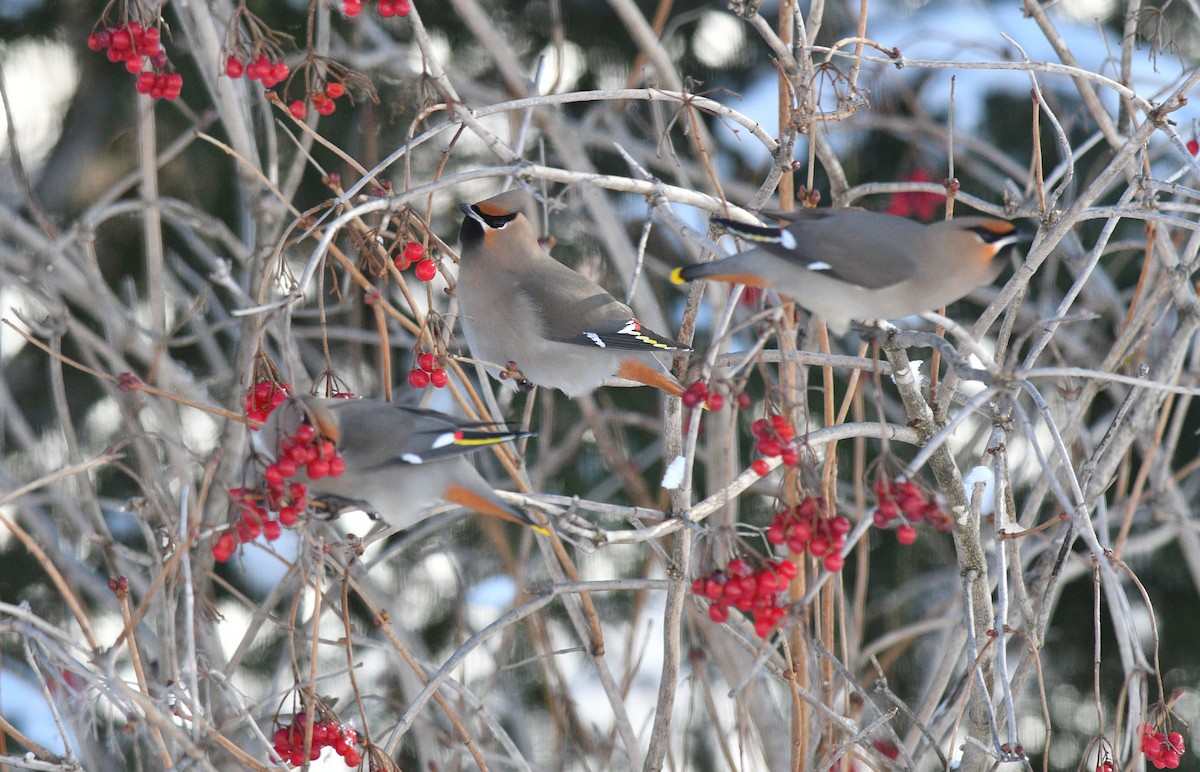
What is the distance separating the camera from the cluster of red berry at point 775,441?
2.01 metres

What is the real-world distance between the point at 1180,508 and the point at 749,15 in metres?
2.33

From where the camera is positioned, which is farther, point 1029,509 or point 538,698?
point 538,698

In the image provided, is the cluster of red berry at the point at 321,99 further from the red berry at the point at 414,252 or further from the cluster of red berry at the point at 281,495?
→ the cluster of red berry at the point at 281,495

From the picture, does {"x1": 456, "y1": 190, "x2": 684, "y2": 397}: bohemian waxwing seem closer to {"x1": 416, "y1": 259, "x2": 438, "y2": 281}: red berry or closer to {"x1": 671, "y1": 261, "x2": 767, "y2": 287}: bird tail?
{"x1": 416, "y1": 259, "x2": 438, "y2": 281}: red berry

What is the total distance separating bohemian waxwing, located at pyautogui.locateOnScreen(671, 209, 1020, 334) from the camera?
2.28m

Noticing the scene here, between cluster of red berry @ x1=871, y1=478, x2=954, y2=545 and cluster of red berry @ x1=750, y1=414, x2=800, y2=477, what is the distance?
0.15m

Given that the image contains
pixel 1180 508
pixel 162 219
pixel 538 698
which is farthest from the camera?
pixel 538 698

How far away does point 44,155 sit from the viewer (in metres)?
4.88

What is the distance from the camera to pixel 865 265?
7.57 ft

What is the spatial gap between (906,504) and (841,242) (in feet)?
1.99

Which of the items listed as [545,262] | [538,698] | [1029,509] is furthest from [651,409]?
[1029,509]

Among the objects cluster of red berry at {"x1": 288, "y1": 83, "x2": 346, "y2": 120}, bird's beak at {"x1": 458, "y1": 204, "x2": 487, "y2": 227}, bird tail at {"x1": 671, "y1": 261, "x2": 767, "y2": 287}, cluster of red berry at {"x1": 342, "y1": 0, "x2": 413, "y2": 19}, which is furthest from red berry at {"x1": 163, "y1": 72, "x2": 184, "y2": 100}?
bird tail at {"x1": 671, "y1": 261, "x2": 767, "y2": 287}

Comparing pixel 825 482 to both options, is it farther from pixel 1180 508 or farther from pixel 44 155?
pixel 44 155

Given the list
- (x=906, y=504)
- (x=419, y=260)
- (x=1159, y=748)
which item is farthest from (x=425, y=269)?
(x=1159, y=748)
